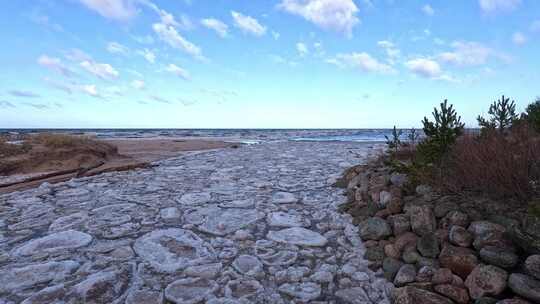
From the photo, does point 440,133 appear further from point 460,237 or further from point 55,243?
point 55,243

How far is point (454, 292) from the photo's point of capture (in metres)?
2.31

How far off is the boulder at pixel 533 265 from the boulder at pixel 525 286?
58 mm

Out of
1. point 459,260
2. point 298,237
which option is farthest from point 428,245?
point 298,237

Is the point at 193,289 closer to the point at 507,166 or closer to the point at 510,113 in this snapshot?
the point at 507,166

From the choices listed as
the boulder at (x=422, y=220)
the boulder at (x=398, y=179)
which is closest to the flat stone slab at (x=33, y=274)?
the boulder at (x=422, y=220)

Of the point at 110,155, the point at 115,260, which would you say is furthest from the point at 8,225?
the point at 110,155

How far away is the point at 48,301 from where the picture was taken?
7.91 ft

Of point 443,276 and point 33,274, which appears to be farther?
point 33,274

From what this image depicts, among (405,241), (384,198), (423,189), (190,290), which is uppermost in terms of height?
(423,189)

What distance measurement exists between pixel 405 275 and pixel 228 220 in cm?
234

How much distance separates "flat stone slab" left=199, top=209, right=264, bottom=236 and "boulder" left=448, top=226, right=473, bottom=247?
2.33m

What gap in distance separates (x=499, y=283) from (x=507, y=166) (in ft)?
5.02

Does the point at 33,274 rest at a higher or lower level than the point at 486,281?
lower

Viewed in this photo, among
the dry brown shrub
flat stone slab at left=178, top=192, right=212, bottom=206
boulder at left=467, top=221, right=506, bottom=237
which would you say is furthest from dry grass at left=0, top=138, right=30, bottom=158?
boulder at left=467, top=221, right=506, bottom=237
